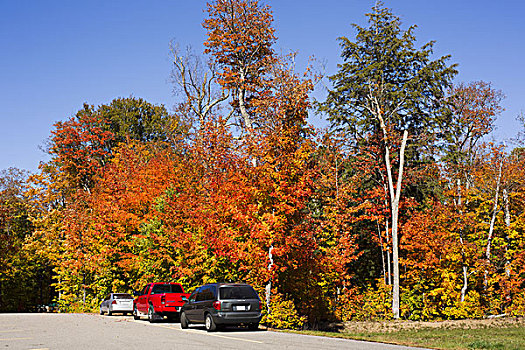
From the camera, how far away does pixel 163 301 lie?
23531mm

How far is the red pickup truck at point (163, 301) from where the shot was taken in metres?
23.5

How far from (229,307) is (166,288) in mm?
8562

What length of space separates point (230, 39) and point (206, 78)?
5686mm

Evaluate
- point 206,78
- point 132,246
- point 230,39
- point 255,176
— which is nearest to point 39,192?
point 132,246

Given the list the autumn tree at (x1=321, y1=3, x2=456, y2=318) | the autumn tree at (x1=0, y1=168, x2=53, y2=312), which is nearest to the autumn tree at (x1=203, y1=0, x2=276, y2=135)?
the autumn tree at (x1=321, y1=3, x2=456, y2=318)

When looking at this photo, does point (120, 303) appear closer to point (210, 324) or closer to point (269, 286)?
point (269, 286)

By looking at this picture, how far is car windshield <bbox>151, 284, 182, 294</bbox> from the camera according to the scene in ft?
81.2

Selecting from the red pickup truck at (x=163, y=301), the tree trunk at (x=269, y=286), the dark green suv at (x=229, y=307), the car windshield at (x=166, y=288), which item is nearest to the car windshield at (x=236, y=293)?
the dark green suv at (x=229, y=307)

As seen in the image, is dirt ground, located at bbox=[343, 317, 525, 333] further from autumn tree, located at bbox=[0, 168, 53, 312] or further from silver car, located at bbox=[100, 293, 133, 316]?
autumn tree, located at bbox=[0, 168, 53, 312]

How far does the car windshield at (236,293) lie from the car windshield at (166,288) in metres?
8.01

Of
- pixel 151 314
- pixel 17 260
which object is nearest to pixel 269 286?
pixel 151 314

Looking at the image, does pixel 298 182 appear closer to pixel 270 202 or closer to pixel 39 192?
pixel 270 202

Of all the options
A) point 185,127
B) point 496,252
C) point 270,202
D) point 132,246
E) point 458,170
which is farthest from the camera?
point 185,127

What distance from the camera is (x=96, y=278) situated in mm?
39000
